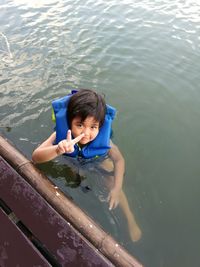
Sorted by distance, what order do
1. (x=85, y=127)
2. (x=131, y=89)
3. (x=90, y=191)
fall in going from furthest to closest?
(x=131, y=89)
(x=90, y=191)
(x=85, y=127)

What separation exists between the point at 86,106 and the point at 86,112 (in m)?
0.05

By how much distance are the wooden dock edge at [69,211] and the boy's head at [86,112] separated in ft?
1.83

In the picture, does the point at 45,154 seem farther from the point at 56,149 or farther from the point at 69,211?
the point at 69,211

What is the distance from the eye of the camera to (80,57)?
5.71 metres

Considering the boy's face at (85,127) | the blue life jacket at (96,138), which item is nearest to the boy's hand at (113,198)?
the blue life jacket at (96,138)

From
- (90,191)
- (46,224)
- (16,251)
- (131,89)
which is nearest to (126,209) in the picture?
(90,191)

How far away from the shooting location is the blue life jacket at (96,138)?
3159 millimetres

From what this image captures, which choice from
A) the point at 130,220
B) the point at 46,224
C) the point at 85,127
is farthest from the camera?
the point at 130,220

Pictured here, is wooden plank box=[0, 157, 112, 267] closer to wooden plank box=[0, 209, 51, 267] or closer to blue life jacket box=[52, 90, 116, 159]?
wooden plank box=[0, 209, 51, 267]

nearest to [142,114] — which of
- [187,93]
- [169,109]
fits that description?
[169,109]

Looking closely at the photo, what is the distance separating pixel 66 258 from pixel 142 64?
426cm

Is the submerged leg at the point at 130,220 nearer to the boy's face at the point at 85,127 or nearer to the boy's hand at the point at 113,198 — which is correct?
the boy's hand at the point at 113,198

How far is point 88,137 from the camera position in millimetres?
2961

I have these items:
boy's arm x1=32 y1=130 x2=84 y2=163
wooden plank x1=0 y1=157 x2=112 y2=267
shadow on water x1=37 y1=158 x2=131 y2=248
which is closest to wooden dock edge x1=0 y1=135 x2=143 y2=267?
wooden plank x1=0 y1=157 x2=112 y2=267
